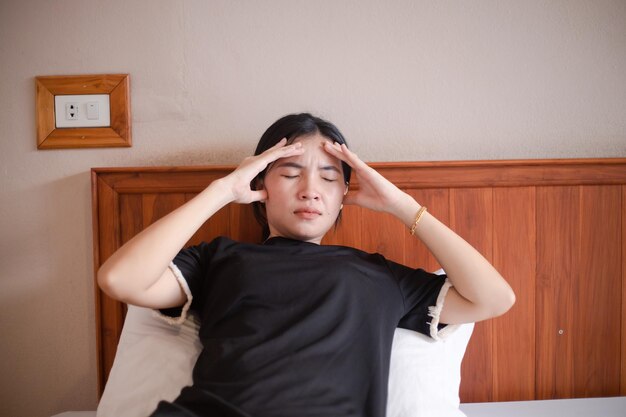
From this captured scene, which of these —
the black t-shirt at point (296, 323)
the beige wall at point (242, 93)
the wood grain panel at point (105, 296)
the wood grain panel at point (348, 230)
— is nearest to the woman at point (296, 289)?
the black t-shirt at point (296, 323)

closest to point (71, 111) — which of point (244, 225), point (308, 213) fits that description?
point (244, 225)

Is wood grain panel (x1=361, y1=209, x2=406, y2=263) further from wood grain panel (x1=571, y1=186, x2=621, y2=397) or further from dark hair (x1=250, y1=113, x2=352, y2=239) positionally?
wood grain panel (x1=571, y1=186, x2=621, y2=397)

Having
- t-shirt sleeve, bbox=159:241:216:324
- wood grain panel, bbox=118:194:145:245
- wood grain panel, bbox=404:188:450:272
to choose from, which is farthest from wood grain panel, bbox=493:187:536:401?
wood grain panel, bbox=118:194:145:245

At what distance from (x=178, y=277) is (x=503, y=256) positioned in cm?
96

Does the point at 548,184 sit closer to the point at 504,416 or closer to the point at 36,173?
the point at 504,416

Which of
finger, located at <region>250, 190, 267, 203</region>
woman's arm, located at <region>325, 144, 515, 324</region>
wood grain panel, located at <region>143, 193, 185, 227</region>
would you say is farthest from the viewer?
wood grain panel, located at <region>143, 193, 185, 227</region>

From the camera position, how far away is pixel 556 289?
1318mm

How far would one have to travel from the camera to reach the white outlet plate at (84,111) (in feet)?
4.28

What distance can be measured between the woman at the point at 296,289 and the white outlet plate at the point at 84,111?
0.57m

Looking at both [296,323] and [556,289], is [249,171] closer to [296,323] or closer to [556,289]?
[296,323]

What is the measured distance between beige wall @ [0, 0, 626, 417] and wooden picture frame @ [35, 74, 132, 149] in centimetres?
3

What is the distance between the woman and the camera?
33.5 inches

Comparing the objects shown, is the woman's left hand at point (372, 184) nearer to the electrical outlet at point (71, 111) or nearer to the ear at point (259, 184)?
the ear at point (259, 184)

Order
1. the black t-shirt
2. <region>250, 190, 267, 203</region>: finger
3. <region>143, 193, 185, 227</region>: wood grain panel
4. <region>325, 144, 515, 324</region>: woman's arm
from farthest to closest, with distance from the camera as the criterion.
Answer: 1. <region>143, 193, 185, 227</region>: wood grain panel
2. <region>250, 190, 267, 203</region>: finger
3. <region>325, 144, 515, 324</region>: woman's arm
4. the black t-shirt
